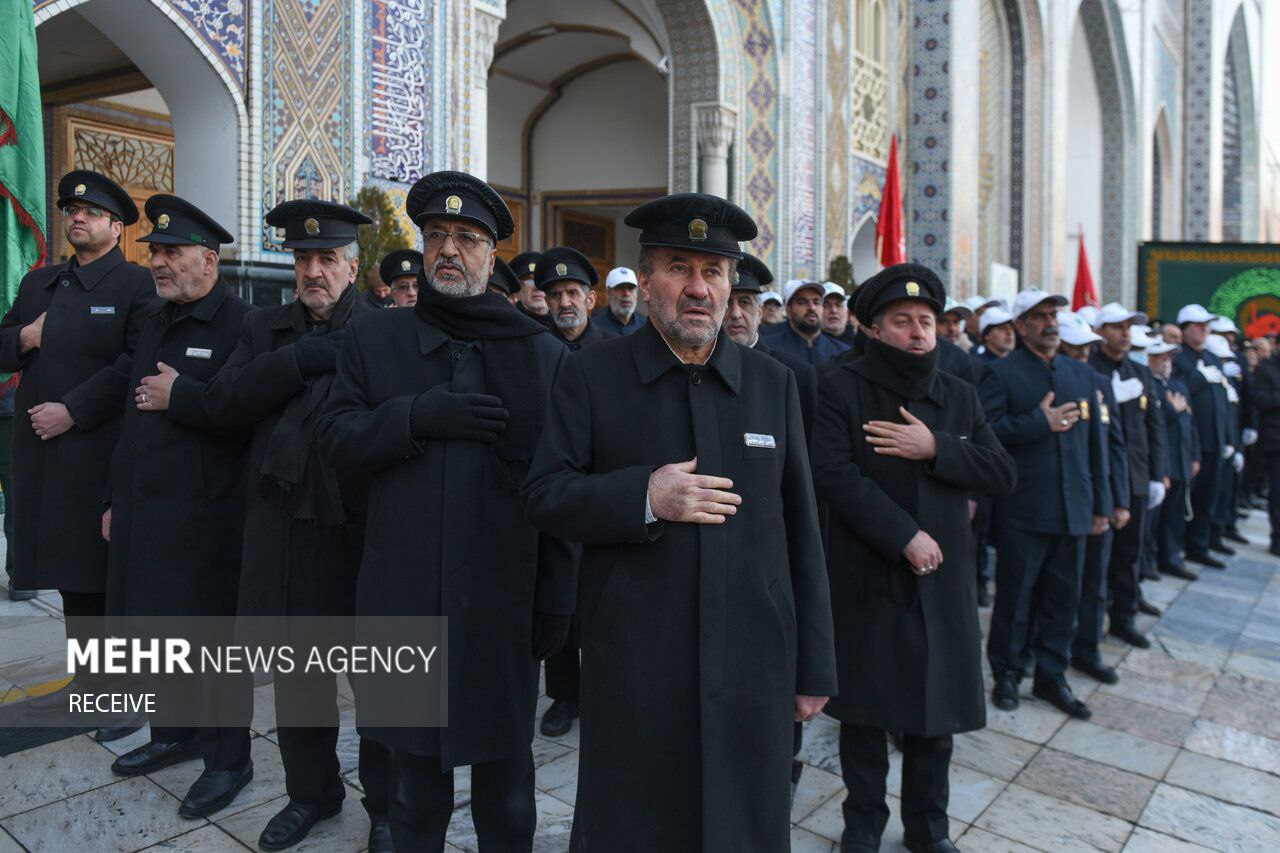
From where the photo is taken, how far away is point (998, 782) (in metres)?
3.44

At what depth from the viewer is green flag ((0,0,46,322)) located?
4.27m

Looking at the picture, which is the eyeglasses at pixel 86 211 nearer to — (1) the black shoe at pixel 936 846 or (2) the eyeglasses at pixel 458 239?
(2) the eyeglasses at pixel 458 239

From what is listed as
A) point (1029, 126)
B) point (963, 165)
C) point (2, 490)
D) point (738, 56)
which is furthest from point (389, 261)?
point (1029, 126)

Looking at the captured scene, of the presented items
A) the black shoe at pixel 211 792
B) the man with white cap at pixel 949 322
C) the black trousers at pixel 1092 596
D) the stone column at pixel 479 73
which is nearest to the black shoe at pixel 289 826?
the black shoe at pixel 211 792

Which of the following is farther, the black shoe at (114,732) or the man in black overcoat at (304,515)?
the black shoe at (114,732)

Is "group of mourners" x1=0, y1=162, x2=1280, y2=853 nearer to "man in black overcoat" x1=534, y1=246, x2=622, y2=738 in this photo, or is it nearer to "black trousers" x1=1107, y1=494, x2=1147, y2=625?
"man in black overcoat" x1=534, y1=246, x2=622, y2=738

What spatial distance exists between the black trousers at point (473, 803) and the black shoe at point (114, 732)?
1.64m

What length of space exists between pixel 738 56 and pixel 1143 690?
7551 millimetres

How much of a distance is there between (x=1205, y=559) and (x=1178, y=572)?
65cm

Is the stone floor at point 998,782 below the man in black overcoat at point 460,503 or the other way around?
below

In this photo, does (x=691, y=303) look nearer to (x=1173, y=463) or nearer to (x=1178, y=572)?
(x=1173, y=463)

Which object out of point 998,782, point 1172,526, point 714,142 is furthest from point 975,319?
point 998,782

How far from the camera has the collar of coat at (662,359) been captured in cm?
201

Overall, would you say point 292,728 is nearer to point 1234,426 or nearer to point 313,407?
point 313,407
